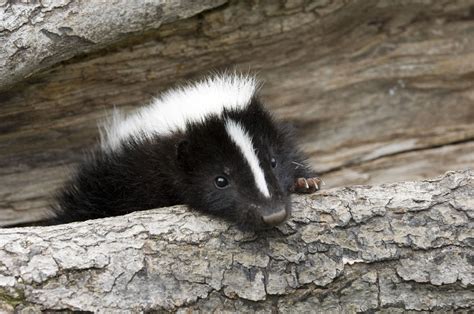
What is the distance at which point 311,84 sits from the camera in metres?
5.61

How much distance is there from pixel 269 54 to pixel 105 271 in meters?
2.23

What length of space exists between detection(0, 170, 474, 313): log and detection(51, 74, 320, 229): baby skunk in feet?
0.71

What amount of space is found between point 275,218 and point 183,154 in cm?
82

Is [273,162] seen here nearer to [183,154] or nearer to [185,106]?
[183,154]

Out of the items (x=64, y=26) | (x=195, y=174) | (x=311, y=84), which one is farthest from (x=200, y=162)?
(x=311, y=84)

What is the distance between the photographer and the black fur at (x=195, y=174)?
4.23m

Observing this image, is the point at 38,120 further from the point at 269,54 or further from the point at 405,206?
the point at 405,206

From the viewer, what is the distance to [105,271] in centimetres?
380

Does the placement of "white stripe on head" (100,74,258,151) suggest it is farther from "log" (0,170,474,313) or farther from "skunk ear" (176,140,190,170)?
"log" (0,170,474,313)

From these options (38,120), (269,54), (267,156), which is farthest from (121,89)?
(267,156)

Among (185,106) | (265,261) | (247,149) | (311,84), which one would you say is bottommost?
(265,261)

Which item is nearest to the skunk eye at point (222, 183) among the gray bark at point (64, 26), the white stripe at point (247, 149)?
the white stripe at point (247, 149)

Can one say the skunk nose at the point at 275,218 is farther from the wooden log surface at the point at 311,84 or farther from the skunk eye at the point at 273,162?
the wooden log surface at the point at 311,84

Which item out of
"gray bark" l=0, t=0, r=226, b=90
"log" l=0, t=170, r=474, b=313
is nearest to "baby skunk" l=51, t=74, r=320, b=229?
"log" l=0, t=170, r=474, b=313
